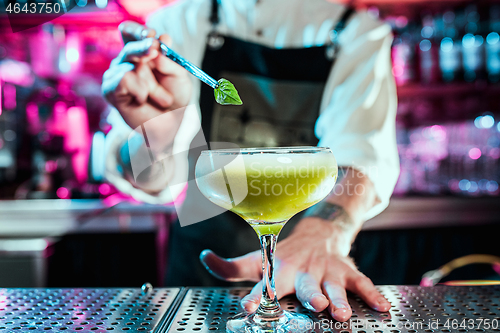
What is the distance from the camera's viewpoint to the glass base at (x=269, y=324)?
618 mm

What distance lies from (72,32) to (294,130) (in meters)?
2.14

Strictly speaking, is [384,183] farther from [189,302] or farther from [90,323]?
[90,323]

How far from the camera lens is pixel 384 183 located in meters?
1.20

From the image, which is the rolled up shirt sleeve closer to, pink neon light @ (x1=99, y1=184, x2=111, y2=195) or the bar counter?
the bar counter

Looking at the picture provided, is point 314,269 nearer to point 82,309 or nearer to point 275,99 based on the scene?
point 82,309

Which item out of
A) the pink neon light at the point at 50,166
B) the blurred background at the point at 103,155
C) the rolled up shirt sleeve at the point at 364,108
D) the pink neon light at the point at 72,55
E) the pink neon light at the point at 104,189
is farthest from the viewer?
the pink neon light at the point at 72,55

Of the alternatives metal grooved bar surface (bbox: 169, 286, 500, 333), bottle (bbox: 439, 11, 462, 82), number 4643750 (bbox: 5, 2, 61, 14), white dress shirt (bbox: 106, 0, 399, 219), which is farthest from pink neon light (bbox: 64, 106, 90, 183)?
bottle (bbox: 439, 11, 462, 82)

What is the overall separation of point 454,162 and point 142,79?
2.32 metres

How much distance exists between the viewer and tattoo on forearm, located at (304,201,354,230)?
1009 mm

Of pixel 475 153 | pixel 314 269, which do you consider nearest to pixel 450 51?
pixel 475 153

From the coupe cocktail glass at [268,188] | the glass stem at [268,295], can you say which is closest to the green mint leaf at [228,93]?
the coupe cocktail glass at [268,188]

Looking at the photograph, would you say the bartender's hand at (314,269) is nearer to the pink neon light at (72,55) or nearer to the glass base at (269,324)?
the glass base at (269,324)

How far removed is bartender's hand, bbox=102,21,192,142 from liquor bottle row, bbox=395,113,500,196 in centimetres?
193

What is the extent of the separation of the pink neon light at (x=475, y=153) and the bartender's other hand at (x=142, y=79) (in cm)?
225
